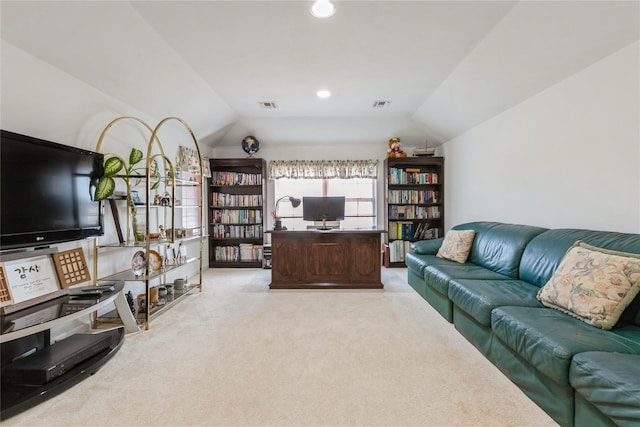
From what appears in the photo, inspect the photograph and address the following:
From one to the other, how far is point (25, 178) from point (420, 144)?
17.4ft

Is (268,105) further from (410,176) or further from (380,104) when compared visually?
(410,176)

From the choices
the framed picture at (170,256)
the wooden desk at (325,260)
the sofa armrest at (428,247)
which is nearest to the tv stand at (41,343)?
the framed picture at (170,256)

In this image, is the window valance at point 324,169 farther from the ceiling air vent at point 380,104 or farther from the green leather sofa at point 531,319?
the green leather sofa at point 531,319

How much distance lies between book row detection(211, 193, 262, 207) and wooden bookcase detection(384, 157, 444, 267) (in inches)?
92.5

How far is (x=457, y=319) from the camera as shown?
2.54m

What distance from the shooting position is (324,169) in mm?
5430

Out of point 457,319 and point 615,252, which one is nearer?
point 615,252

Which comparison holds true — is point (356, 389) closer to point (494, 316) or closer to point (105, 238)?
point (494, 316)

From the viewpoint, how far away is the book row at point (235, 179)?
208 inches

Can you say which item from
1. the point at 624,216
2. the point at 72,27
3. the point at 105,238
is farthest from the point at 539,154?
the point at 105,238

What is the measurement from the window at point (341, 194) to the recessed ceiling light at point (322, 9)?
3.49 metres

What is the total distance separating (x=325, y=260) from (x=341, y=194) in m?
2.08

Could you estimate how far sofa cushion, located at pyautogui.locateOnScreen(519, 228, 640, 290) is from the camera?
1894 mm

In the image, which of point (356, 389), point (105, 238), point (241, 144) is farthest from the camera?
point (241, 144)
